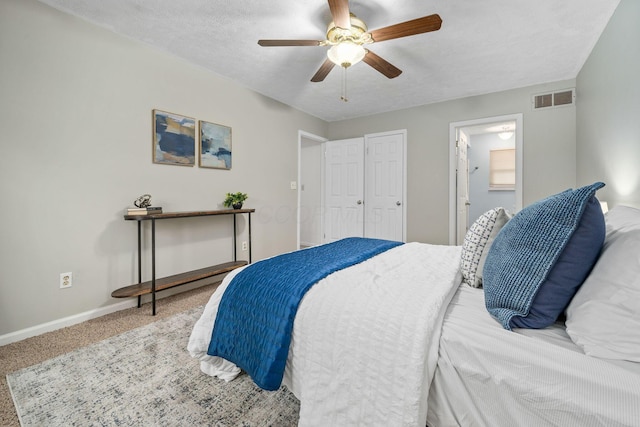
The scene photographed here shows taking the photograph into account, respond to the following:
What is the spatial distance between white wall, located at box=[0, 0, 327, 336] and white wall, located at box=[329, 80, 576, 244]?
9.08 feet

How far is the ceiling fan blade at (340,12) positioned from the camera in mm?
1699

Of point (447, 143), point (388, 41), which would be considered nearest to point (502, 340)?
point (388, 41)

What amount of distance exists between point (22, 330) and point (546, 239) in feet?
10.5

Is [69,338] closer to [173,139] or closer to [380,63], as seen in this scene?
[173,139]

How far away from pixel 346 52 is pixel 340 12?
35 centimetres

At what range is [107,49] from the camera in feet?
7.89

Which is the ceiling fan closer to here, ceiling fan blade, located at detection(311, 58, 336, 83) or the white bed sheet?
ceiling fan blade, located at detection(311, 58, 336, 83)

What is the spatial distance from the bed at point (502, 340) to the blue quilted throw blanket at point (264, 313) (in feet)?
0.14

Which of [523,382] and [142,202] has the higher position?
[142,202]

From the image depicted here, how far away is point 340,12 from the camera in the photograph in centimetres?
179

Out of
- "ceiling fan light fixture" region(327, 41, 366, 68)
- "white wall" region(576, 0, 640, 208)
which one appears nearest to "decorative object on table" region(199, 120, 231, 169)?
"ceiling fan light fixture" region(327, 41, 366, 68)

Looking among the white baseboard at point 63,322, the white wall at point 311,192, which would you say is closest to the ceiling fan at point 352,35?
the white baseboard at point 63,322

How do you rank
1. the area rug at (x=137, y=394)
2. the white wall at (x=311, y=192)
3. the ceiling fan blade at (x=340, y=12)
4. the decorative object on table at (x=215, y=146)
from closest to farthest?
the area rug at (x=137, y=394), the ceiling fan blade at (x=340, y=12), the decorative object on table at (x=215, y=146), the white wall at (x=311, y=192)

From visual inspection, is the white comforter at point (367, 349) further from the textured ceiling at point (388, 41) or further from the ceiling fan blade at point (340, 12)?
the textured ceiling at point (388, 41)
